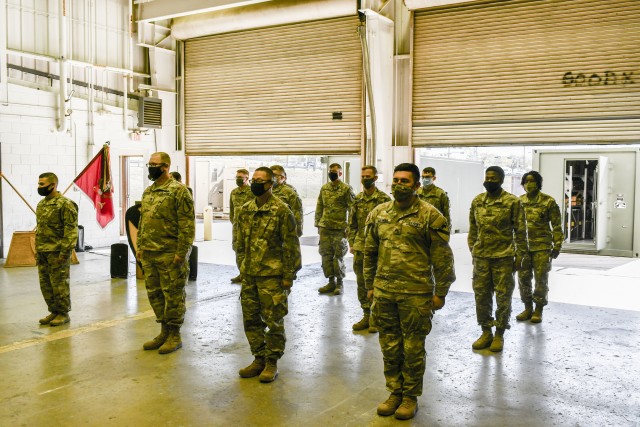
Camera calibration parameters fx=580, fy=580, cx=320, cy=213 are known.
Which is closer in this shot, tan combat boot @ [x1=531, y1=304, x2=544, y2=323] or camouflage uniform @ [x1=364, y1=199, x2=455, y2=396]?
camouflage uniform @ [x1=364, y1=199, x2=455, y2=396]

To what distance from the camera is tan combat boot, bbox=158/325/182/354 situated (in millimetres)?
5281

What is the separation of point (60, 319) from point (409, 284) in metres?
4.31

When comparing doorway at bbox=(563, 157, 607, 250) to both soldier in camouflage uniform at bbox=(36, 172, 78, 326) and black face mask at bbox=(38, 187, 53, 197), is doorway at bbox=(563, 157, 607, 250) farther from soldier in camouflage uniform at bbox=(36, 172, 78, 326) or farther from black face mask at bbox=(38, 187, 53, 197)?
black face mask at bbox=(38, 187, 53, 197)

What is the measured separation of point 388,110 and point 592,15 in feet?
12.0

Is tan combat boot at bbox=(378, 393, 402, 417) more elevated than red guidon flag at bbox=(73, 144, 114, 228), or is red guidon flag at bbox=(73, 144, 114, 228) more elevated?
red guidon flag at bbox=(73, 144, 114, 228)

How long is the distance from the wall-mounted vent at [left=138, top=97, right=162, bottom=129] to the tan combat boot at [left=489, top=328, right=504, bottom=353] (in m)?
9.74

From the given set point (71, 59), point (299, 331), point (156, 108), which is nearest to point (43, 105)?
point (71, 59)

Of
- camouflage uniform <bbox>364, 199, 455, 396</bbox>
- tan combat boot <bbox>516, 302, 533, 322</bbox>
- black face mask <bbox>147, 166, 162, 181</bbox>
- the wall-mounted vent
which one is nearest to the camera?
camouflage uniform <bbox>364, 199, 455, 396</bbox>

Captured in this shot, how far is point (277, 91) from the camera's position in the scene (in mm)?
12078

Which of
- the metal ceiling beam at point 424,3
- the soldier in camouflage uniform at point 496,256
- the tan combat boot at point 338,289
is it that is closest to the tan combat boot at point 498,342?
the soldier in camouflage uniform at point 496,256

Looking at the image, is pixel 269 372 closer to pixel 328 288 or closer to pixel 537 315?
pixel 537 315

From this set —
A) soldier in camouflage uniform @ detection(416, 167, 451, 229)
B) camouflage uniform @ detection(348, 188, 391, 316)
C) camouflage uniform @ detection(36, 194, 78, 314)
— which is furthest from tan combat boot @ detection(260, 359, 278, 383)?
soldier in camouflage uniform @ detection(416, 167, 451, 229)

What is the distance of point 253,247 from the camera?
14.9ft

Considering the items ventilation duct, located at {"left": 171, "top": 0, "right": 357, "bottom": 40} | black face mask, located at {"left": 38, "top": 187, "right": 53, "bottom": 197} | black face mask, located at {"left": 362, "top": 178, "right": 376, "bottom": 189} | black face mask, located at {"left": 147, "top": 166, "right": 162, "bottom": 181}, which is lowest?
black face mask, located at {"left": 38, "top": 187, "right": 53, "bottom": 197}
